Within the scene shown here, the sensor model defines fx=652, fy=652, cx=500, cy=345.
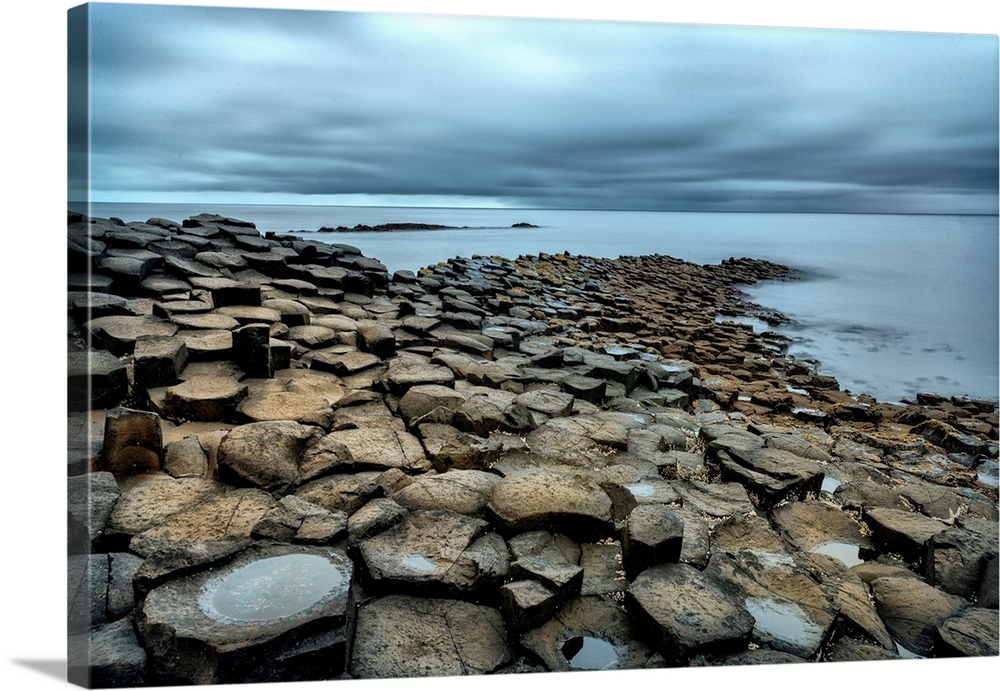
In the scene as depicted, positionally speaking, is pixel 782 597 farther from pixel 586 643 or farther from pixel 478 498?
pixel 478 498

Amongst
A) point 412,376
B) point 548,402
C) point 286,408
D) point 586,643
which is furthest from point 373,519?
point 548,402

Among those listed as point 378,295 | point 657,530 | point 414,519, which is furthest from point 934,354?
point 378,295

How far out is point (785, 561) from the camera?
2.10 metres

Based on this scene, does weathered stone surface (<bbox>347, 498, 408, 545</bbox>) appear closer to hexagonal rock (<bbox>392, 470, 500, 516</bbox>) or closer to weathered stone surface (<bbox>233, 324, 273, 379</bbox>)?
hexagonal rock (<bbox>392, 470, 500, 516</bbox>)

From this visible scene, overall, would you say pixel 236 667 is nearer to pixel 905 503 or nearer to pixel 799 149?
pixel 905 503

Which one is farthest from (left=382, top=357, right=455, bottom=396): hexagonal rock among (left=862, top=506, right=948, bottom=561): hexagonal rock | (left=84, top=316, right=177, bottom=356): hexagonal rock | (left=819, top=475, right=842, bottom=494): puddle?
(left=862, top=506, right=948, bottom=561): hexagonal rock

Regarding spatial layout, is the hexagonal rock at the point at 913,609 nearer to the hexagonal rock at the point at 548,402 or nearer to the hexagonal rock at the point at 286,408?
the hexagonal rock at the point at 548,402

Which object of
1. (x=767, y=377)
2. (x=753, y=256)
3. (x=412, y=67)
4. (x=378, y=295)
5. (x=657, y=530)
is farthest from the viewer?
(x=378, y=295)

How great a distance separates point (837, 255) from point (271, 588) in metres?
2.45

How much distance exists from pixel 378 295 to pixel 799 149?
2967 mm

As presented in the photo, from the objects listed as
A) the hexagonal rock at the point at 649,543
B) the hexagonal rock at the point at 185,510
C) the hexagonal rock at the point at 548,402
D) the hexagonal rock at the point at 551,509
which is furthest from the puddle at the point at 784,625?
the hexagonal rock at the point at 185,510

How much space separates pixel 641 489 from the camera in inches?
96.7

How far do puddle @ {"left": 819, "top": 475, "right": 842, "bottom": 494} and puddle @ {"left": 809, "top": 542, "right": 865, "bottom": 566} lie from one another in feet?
1.02

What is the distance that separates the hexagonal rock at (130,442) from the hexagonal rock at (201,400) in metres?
0.34
